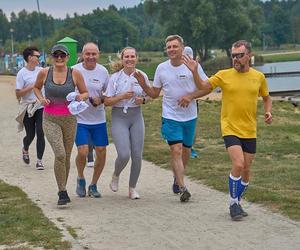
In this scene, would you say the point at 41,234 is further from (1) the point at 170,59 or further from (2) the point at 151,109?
(2) the point at 151,109

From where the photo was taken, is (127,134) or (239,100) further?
(127,134)

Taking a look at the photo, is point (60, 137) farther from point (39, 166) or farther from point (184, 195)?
point (39, 166)

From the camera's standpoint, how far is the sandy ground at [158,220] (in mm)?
5824

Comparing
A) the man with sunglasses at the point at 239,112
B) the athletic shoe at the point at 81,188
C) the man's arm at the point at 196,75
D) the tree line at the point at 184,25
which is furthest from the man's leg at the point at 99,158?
the tree line at the point at 184,25

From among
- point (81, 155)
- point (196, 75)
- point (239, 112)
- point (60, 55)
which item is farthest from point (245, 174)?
point (60, 55)

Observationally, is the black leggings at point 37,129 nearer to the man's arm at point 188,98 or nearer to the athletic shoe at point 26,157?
the athletic shoe at point 26,157

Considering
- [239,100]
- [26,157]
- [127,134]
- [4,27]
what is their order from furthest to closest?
[4,27] < [26,157] < [127,134] < [239,100]

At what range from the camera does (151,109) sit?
2041cm

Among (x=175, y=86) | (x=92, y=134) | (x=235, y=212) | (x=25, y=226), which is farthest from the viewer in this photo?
(x=92, y=134)

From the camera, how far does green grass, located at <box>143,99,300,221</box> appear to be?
760 centimetres

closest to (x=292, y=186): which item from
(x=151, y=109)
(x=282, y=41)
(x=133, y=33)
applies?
(x=151, y=109)

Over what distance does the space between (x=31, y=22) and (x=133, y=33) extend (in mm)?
38152

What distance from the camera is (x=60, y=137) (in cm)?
737

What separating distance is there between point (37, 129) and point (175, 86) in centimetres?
376
